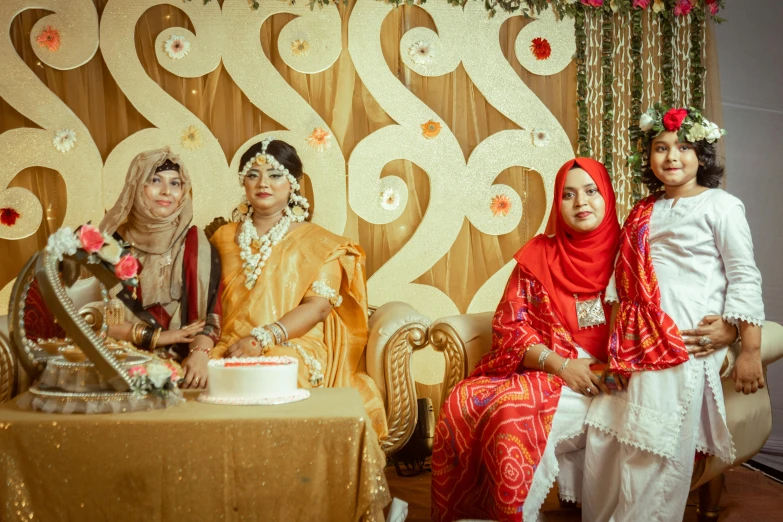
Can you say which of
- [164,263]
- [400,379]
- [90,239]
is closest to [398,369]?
[400,379]

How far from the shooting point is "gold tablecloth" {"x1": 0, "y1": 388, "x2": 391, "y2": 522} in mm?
1881

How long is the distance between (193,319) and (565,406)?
1527 mm

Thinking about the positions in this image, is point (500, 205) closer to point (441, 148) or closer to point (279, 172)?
point (441, 148)

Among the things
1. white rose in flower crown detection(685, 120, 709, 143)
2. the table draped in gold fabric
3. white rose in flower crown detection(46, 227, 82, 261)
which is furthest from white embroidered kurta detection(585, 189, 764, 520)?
white rose in flower crown detection(46, 227, 82, 261)

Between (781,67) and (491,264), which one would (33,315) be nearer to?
(491,264)

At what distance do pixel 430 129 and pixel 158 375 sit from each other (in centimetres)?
252

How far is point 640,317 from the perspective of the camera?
268 centimetres

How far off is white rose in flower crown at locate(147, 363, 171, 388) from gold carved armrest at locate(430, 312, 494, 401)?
4.01ft

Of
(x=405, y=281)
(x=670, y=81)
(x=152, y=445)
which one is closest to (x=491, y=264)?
(x=405, y=281)

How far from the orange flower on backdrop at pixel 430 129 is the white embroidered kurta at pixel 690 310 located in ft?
5.23

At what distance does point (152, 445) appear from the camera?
6.17 feet

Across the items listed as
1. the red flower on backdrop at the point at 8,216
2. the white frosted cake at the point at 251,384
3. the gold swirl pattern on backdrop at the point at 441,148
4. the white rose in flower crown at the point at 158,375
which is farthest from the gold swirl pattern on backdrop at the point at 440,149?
the white rose in flower crown at the point at 158,375

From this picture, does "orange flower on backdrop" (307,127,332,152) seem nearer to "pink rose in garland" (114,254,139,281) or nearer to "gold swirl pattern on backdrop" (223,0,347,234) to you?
"gold swirl pattern on backdrop" (223,0,347,234)

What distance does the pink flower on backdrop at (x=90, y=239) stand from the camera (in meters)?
2.06
